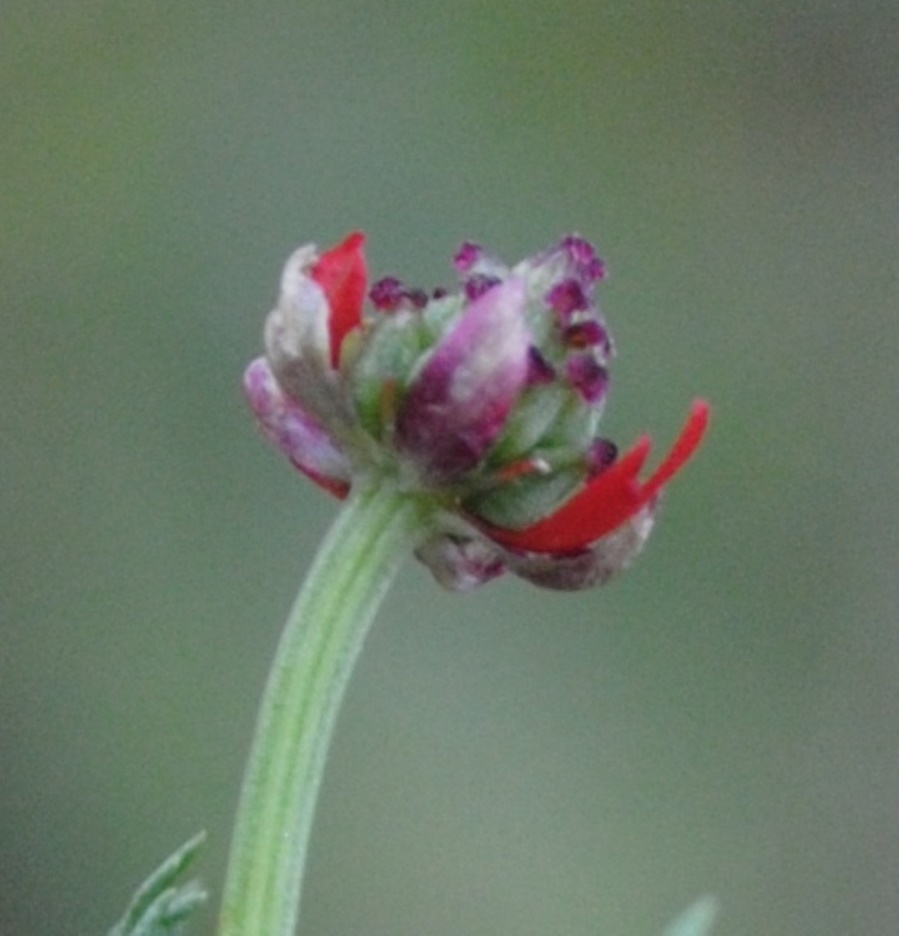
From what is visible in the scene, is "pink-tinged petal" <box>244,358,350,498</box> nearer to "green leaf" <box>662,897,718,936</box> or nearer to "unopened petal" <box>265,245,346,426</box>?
"unopened petal" <box>265,245,346,426</box>

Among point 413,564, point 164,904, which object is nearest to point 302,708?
point 164,904

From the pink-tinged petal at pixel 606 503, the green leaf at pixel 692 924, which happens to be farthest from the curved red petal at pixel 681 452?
the green leaf at pixel 692 924

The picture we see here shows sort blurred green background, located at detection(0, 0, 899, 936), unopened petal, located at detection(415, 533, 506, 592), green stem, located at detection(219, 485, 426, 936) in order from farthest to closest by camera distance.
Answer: blurred green background, located at detection(0, 0, 899, 936), unopened petal, located at detection(415, 533, 506, 592), green stem, located at detection(219, 485, 426, 936)

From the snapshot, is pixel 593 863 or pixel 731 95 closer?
pixel 593 863

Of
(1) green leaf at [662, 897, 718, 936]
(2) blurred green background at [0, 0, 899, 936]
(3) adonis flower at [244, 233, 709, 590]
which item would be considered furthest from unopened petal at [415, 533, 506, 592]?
(2) blurred green background at [0, 0, 899, 936]

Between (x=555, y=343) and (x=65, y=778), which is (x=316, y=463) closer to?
(x=555, y=343)

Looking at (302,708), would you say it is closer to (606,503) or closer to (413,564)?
(606,503)

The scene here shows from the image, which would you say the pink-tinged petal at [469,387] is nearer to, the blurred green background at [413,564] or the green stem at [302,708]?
the green stem at [302,708]

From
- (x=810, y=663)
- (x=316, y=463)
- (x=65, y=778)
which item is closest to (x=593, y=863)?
(x=810, y=663)
